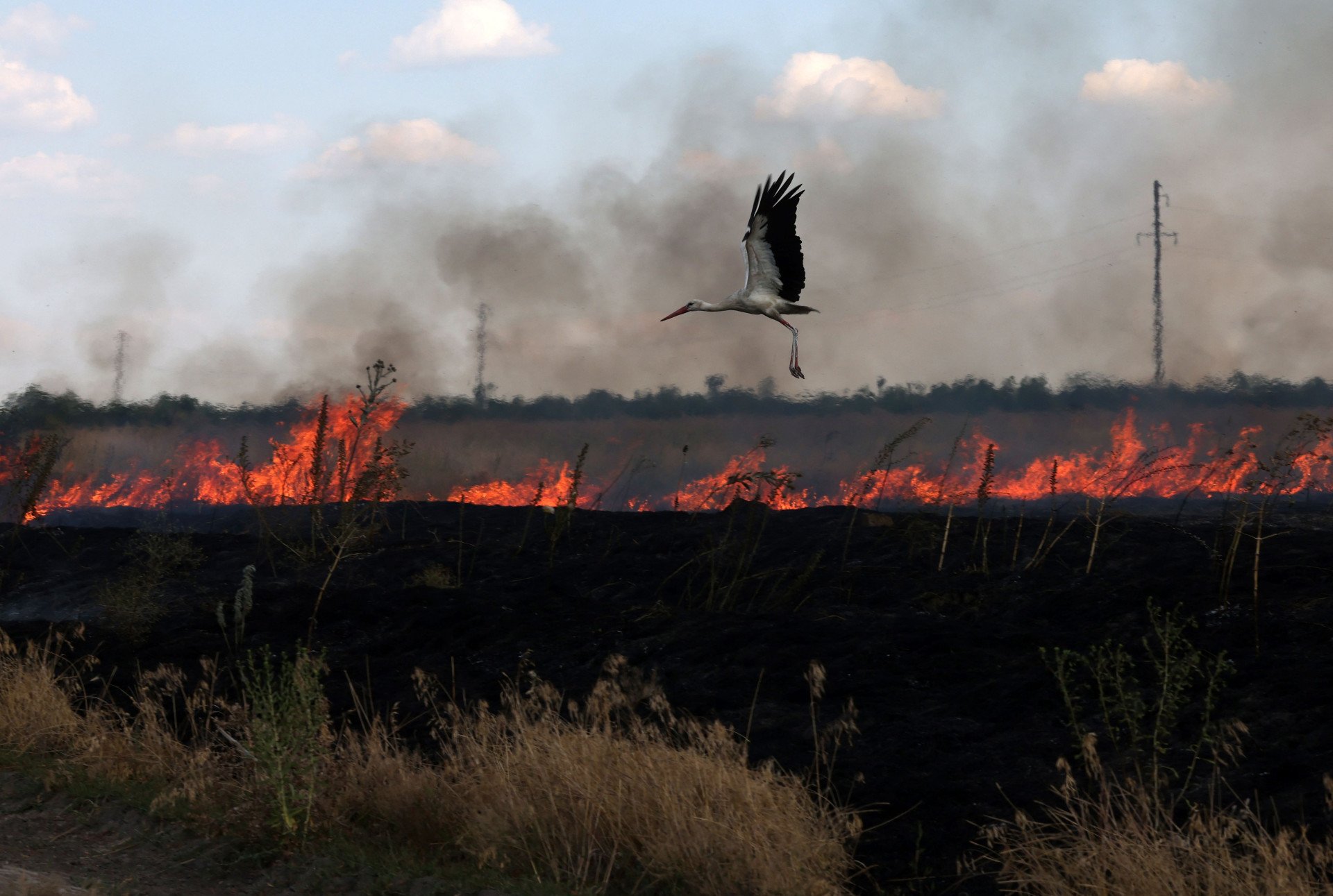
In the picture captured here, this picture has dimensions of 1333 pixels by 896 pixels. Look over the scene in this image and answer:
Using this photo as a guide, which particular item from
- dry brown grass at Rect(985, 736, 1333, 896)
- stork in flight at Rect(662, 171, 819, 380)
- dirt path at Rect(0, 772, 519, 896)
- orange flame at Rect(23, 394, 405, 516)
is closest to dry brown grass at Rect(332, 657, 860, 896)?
dirt path at Rect(0, 772, 519, 896)

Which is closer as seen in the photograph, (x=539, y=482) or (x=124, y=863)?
(x=124, y=863)

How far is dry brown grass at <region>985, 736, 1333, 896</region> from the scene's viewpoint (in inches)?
175

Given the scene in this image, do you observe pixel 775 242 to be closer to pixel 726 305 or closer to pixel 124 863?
pixel 726 305

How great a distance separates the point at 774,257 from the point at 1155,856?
678 cm

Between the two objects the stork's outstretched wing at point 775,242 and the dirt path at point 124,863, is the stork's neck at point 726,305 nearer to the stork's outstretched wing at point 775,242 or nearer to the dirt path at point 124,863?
the stork's outstretched wing at point 775,242

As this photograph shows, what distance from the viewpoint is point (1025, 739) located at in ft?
22.3

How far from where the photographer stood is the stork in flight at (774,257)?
10.3m

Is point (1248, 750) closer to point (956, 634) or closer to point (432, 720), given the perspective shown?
point (956, 634)

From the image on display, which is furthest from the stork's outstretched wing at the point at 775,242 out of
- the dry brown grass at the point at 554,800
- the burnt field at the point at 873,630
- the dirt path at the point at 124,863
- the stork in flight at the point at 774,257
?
the dirt path at the point at 124,863

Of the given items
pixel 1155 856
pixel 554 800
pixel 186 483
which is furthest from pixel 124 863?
pixel 186 483

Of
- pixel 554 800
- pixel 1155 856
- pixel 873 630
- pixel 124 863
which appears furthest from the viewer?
pixel 873 630

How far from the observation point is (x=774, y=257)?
34.3 ft

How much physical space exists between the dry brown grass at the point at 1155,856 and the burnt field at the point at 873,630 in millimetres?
238

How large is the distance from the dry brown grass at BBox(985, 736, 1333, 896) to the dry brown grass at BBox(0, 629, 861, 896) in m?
0.76
